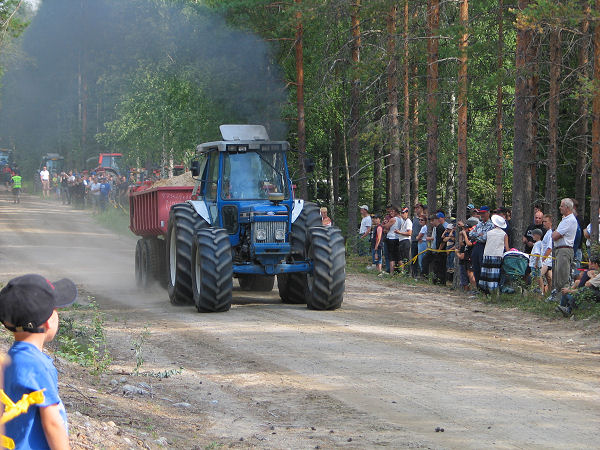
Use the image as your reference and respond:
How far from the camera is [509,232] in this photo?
18016 mm

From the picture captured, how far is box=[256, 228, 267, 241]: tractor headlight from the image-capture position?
571 inches

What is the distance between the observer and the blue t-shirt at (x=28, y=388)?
3555mm

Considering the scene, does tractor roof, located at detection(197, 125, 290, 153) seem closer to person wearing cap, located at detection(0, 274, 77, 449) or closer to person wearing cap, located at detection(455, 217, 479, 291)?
person wearing cap, located at detection(455, 217, 479, 291)

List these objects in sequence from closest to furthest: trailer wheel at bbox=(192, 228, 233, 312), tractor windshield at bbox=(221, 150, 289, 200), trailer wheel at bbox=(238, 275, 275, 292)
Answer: trailer wheel at bbox=(192, 228, 233, 312) < tractor windshield at bbox=(221, 150, 289, 200) < trailer wheel at bbox=(238, 275, 275, 292)

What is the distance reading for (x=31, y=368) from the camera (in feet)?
11.7

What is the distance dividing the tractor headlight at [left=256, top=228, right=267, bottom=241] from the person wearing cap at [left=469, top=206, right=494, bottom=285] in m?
4.88

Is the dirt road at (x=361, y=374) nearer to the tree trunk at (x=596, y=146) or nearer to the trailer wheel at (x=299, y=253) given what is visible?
the trailer wheel at (x=299, y=253)

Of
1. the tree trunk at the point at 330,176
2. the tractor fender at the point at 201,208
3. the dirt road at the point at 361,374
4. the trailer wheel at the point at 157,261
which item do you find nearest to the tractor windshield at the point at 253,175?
the tractor fender at the point at 201,208

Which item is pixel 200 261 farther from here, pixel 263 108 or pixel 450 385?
pixel 263 108

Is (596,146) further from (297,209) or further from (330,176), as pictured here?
(330,176)

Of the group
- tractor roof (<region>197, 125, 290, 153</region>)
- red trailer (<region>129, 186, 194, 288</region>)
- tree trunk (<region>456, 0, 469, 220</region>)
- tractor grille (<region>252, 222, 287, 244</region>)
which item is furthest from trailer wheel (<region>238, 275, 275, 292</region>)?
tree trunk (<region>456, 0, 469, 220</region>)

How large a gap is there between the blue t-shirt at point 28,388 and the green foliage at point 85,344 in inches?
240

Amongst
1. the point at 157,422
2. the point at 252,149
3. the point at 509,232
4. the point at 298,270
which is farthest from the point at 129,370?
the point at 509,232

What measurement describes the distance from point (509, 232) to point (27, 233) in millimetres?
20466
